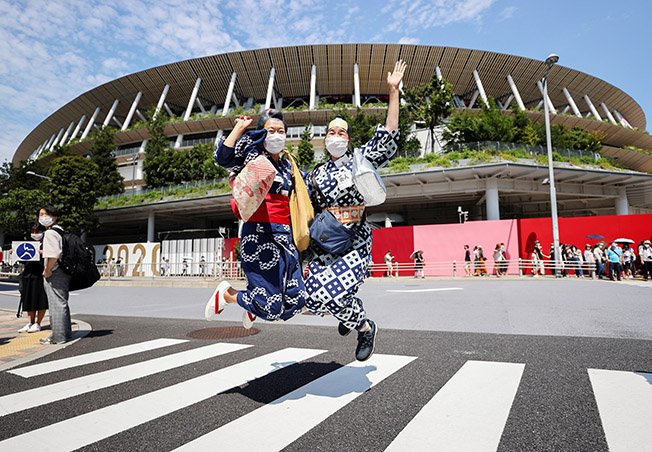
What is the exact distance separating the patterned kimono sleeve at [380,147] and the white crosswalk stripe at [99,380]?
2.94 metres

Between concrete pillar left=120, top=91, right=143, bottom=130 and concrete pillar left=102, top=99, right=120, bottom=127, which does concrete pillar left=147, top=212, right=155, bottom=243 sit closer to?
concrete pillar left=120, top=91, right=143, bottom=130

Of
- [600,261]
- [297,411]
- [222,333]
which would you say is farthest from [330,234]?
[600,261]

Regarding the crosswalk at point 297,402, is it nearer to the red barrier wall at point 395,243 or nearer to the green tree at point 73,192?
the red barrier wall at point 395,243

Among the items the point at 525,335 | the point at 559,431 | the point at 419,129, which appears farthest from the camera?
the point at 419,129

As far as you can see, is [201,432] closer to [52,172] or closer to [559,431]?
[559,431]

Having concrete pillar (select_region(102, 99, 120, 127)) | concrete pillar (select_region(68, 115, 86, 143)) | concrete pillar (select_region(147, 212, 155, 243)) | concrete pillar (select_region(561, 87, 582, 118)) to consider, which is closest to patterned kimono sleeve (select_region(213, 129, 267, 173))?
concrete pillar (select_region(147, 212, 155, 243))

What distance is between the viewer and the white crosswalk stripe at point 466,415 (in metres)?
2.10

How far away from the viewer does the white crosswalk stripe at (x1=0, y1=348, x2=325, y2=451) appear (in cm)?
225

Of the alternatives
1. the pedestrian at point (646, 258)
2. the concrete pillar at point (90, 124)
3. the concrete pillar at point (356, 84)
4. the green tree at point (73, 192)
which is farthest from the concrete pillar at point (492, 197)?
the concrete pillar at point (90, 124)

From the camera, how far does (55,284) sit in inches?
218

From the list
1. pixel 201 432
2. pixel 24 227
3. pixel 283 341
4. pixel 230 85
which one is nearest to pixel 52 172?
pixel 24 227

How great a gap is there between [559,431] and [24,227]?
46.1m

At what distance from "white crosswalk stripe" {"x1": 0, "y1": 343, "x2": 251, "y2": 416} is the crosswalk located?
0.01 metres

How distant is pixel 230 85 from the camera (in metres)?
46.9
